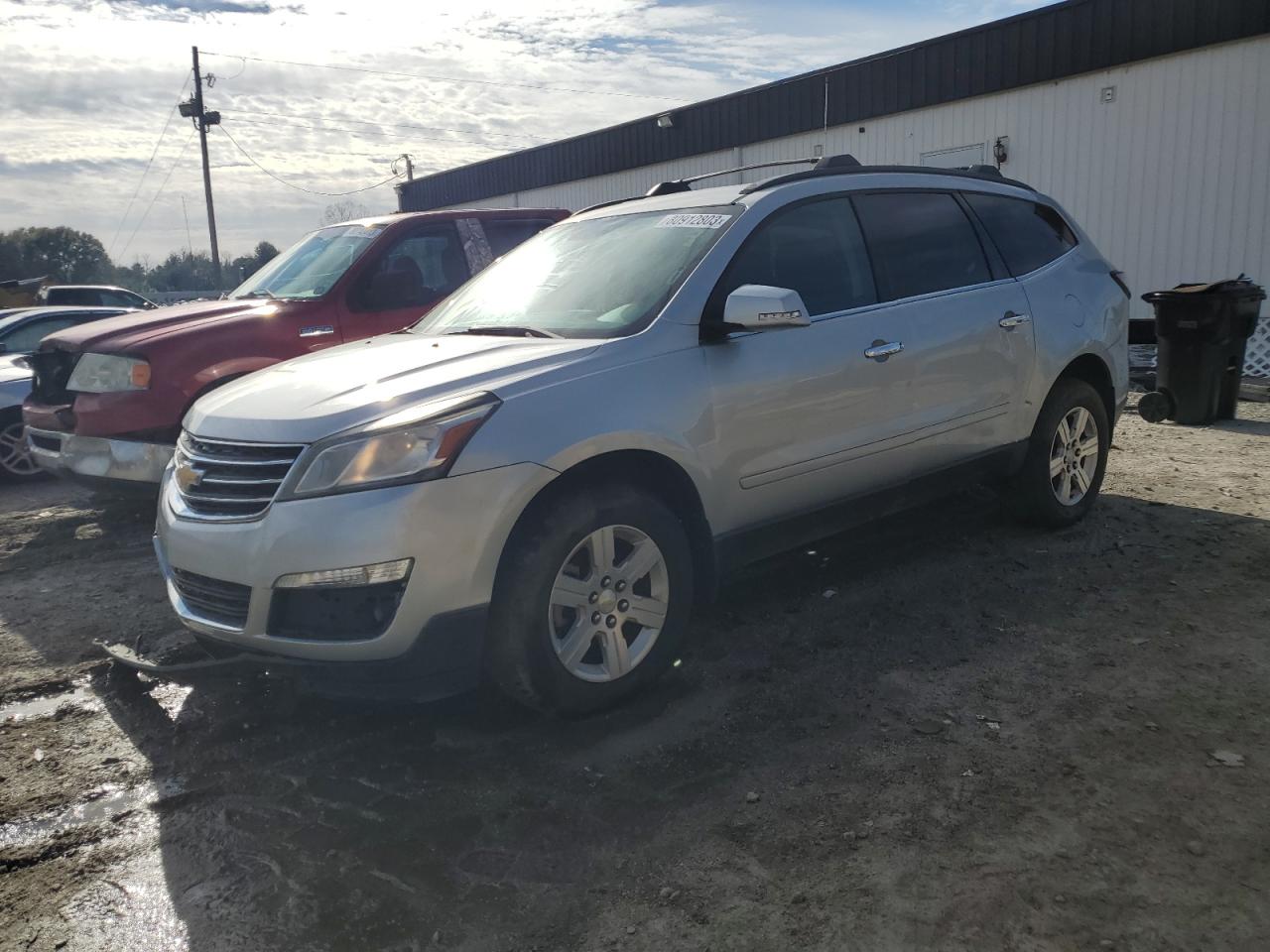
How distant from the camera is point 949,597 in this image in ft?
15.3

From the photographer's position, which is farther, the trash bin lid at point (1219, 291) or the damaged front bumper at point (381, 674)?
the trash bin lid at point (1219, 291)

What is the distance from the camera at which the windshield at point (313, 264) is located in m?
6.96

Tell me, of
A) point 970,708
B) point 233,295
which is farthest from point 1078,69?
point 970,708

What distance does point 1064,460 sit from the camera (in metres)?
5.53

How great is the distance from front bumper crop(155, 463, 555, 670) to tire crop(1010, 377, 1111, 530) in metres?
3.18

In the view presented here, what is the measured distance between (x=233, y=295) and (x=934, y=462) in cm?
517

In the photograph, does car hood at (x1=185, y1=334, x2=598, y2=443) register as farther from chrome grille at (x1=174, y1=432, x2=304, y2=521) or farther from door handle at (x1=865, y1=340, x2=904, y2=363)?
door handle at (x1=865, y1=340, x2=904, y2=363)

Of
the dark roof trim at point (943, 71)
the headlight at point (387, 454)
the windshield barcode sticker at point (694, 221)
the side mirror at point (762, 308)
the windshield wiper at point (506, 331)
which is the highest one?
the dark roof trim at point (943, 71)

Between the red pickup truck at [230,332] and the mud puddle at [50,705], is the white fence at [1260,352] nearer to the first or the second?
the red pickup truck at [230,332]

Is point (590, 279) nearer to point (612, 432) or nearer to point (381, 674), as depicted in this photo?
point (612, 432)

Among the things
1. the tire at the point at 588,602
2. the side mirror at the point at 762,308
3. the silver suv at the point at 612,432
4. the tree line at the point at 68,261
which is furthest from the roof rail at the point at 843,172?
the tree line at the point at 68,261

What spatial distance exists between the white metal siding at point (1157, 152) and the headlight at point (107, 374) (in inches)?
499

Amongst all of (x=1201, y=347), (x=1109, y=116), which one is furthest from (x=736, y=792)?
(x=1109, y=116)

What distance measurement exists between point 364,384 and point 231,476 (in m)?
0.54
